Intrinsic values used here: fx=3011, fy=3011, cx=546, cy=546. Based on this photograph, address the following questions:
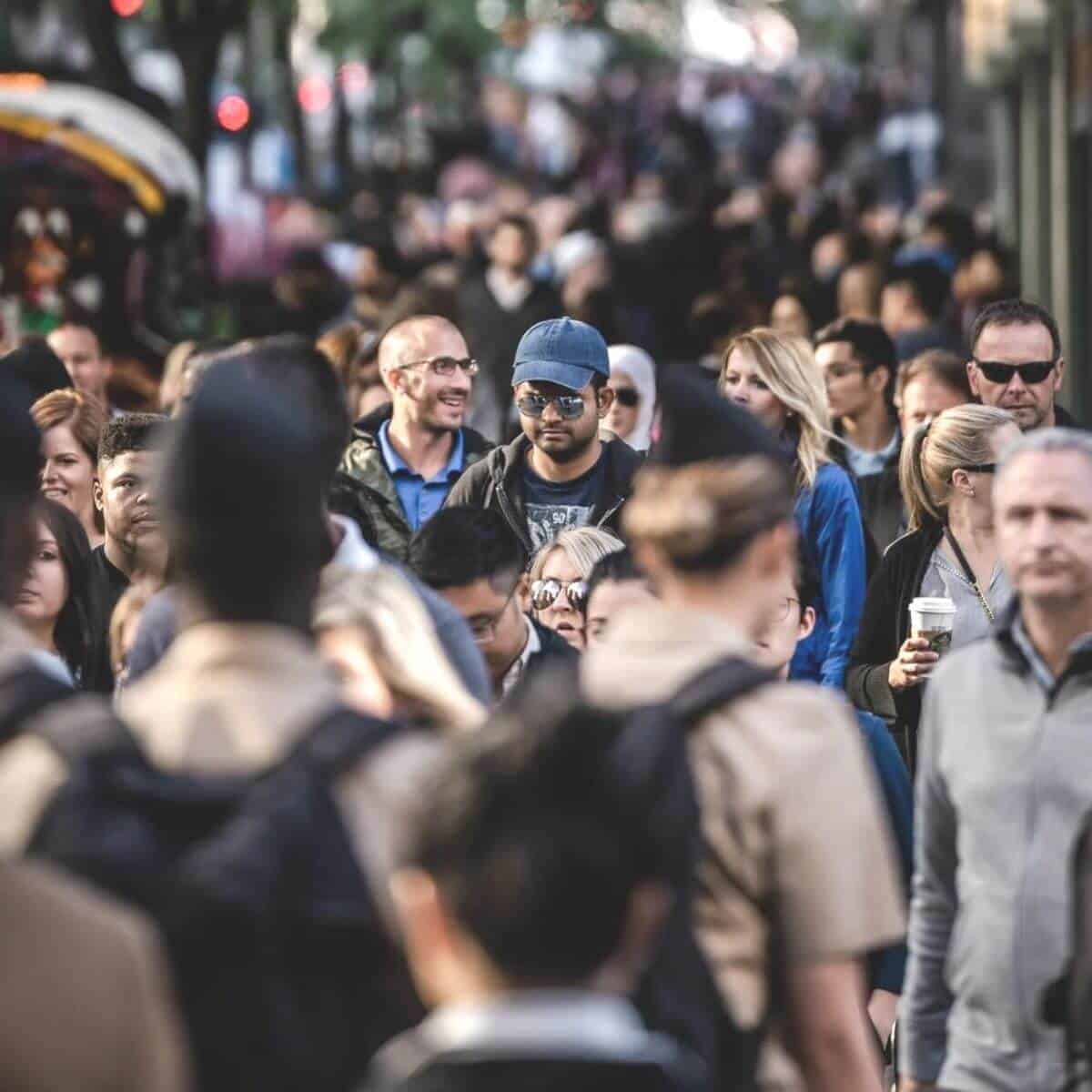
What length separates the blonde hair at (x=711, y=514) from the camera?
14.6ft

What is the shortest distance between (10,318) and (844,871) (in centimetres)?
1204

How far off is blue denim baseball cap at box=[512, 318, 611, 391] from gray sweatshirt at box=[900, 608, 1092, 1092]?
428cm

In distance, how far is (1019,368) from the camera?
10016 millimetres

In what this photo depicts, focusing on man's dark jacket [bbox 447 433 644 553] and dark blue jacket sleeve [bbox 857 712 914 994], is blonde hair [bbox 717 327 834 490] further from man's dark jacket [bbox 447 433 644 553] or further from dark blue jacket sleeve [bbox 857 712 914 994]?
dark blue jacket sleeve [bbox 857 712 914 994]

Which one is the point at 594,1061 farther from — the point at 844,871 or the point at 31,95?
the point at 31,95

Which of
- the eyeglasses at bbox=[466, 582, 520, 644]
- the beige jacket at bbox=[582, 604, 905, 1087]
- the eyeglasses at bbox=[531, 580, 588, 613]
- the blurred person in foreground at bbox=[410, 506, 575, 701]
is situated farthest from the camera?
the eyeglasses at bbox=[531, 580, 588, 613]

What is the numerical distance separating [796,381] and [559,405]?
92 cm

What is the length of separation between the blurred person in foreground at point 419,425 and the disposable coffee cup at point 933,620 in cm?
286

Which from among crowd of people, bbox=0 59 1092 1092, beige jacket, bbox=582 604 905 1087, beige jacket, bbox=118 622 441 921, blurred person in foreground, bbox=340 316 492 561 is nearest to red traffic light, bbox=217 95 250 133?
blurred person in foreground, bbox=340 316 492 561

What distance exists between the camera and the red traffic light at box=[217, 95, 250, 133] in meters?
28.6

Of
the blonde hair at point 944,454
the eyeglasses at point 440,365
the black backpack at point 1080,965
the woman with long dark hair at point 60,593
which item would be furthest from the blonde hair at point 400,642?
the eyeglasses at point 440,365

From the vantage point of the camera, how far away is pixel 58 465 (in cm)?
963

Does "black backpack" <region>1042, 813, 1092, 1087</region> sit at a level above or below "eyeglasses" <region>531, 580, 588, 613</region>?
below

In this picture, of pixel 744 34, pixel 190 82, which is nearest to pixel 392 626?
pixel 190 82
